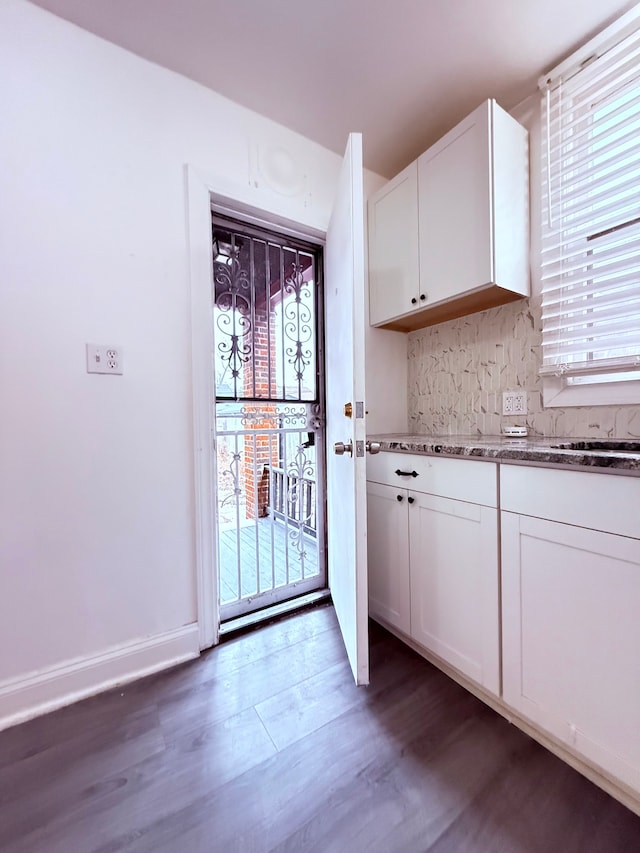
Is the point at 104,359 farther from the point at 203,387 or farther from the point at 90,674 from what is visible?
the point at 90,674

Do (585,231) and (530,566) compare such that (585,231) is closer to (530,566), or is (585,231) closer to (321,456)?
(530,566)

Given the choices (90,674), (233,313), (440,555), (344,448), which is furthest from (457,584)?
(233,313)

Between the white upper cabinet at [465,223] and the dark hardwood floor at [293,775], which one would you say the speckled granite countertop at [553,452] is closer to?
the white upper cabinet at [465,223]

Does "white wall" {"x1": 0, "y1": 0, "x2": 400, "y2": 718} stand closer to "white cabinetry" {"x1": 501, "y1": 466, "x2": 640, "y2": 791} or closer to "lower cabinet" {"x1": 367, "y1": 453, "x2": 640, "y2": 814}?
"lower cabinet" {"x1": 367, "y1": 453, "x2": 640, "y2": 814}

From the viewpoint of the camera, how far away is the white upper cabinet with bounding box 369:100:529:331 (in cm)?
140

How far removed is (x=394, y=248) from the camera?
1.82 metres

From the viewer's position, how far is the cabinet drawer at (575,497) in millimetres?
825

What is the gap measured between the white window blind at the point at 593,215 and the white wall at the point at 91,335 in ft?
4.67

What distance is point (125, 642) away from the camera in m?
1.34

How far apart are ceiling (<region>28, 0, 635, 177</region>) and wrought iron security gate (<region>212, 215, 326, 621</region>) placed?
0.57 metres

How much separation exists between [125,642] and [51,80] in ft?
6.91

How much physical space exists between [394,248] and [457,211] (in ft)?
1.26

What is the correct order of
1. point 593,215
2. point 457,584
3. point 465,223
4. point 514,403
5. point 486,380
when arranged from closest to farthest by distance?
point 457,584
point 593,215
point 465,223
point 514,403
point 486,380

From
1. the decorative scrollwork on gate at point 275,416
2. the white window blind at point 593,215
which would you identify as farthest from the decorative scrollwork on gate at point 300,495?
the white window blind at point 593,215
